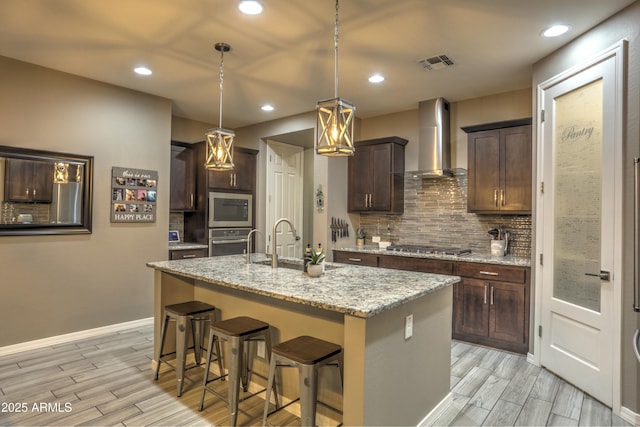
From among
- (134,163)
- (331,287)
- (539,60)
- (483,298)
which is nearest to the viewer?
(331,287)

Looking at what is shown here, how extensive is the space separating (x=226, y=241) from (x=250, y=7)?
11.3 ft

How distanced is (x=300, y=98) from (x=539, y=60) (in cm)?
253

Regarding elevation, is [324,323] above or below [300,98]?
below

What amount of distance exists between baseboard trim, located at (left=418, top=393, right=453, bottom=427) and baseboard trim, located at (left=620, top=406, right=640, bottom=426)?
3.53 feet

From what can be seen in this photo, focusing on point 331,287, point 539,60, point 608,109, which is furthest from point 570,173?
point 331,287

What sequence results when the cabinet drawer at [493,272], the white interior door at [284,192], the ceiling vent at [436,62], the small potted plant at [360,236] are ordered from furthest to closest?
1. the white interior door at [284,192]
2. the small potted plant at [360,236]
3. the cabinet drawer at [493,272]
4. the ceiling vent at [436,62]

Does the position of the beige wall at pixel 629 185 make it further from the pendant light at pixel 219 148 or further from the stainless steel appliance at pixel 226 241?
the stainless steel appliance at pixel 226 241

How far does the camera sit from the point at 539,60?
10.8 ft

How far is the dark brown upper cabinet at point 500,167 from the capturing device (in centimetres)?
375

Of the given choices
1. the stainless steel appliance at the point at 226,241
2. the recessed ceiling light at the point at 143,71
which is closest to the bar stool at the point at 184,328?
the stainless steel appliance at the point at 226,241

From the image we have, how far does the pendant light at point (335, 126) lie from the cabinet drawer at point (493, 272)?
2331mm

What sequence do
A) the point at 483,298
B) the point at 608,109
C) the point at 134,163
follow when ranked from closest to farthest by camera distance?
the point at 608,109 < the point at 483,298 < the point at 134,163

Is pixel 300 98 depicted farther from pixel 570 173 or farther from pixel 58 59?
pixel 570 173

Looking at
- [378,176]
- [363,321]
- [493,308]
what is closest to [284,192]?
[378,176]
